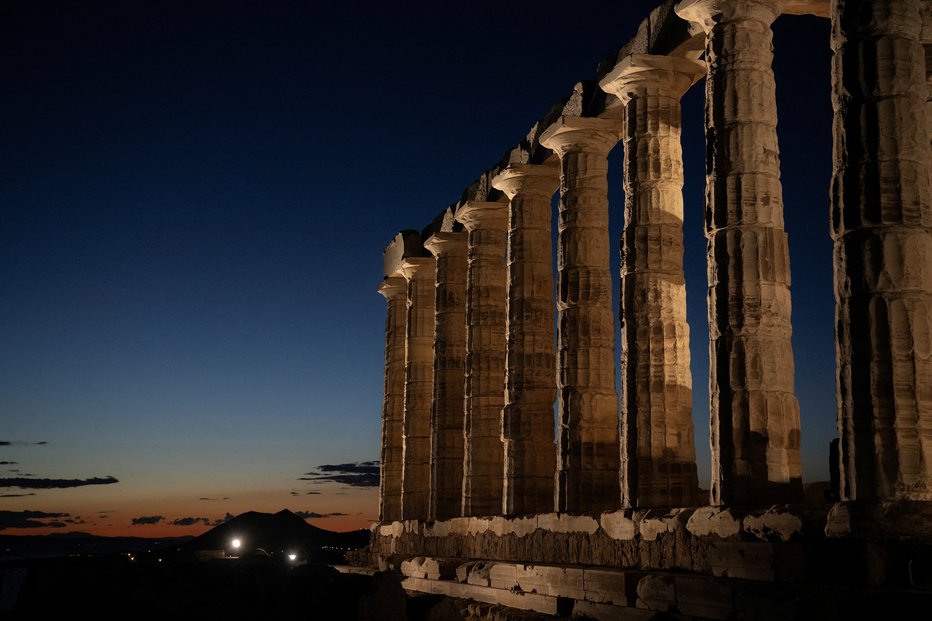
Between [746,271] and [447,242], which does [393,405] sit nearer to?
[447,242]

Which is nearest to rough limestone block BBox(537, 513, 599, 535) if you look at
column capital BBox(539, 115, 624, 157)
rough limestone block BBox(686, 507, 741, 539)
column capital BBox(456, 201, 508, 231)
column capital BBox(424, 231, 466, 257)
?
rough limestone block BBox(686, 507, 741, 539)

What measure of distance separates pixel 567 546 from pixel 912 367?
844 cm

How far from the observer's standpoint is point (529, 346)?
24.7m

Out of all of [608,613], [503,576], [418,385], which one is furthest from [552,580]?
[418,385]

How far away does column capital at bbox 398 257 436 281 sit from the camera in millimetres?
32625

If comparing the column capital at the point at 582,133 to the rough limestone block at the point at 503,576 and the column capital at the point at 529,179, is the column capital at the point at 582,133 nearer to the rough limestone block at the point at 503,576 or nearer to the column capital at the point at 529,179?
the column capital at the point at 529,179

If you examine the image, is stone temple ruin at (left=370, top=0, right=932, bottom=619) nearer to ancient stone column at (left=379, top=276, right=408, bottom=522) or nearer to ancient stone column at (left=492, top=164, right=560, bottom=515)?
ancient stone column at (left=492, top=164, right=560, bottom=515)

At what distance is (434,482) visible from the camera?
29.1 meters

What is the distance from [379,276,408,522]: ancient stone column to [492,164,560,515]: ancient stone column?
10129mm

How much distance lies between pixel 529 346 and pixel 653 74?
24.2 ft

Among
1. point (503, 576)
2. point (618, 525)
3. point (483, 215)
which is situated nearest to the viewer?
point (618, 525)

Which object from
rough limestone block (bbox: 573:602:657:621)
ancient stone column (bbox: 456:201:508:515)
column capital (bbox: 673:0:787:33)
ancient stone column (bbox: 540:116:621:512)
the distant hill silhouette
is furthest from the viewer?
the distant hill silhouette

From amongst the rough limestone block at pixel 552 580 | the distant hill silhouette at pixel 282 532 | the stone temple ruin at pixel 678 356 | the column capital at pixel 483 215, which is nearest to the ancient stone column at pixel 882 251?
the stone temple ruin at pixel 678 356

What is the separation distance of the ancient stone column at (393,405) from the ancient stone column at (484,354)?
700cm
